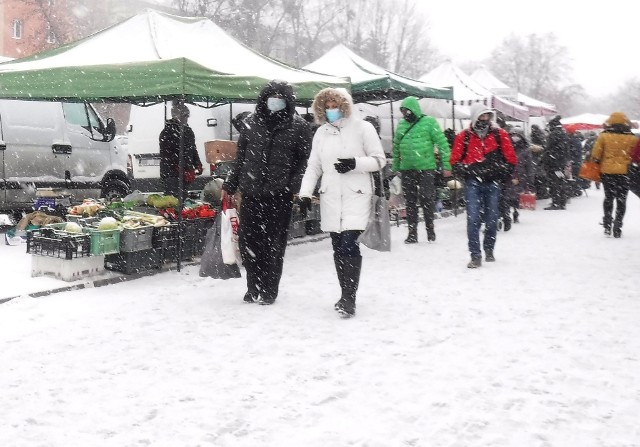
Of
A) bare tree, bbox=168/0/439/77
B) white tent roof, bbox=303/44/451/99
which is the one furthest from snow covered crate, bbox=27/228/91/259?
bare tree, bbox=168/0/439/77

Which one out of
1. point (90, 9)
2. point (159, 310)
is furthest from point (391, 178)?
point (90, 9)

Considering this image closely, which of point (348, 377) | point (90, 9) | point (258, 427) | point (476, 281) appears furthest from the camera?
point (90, 9)

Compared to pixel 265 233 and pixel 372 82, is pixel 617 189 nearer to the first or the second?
pixel 372 82

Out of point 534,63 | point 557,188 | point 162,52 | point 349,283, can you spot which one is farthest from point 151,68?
point 534,63

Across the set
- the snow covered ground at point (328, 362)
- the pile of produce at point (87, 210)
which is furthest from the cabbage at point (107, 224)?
the pile of produce at point (87, 210)

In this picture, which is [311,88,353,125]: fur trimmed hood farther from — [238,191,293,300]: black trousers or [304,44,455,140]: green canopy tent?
[304,44,455,140]: green canopy tent

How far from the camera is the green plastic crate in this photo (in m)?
7.62

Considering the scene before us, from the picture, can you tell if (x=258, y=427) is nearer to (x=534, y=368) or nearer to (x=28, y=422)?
(x=28, y=422)

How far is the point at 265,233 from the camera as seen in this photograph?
259 inches

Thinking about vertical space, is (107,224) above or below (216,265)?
above

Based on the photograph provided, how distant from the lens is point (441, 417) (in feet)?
12.6

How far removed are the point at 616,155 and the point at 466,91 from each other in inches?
388

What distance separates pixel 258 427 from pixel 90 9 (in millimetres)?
49819

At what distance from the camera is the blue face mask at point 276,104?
6383 millimetres
